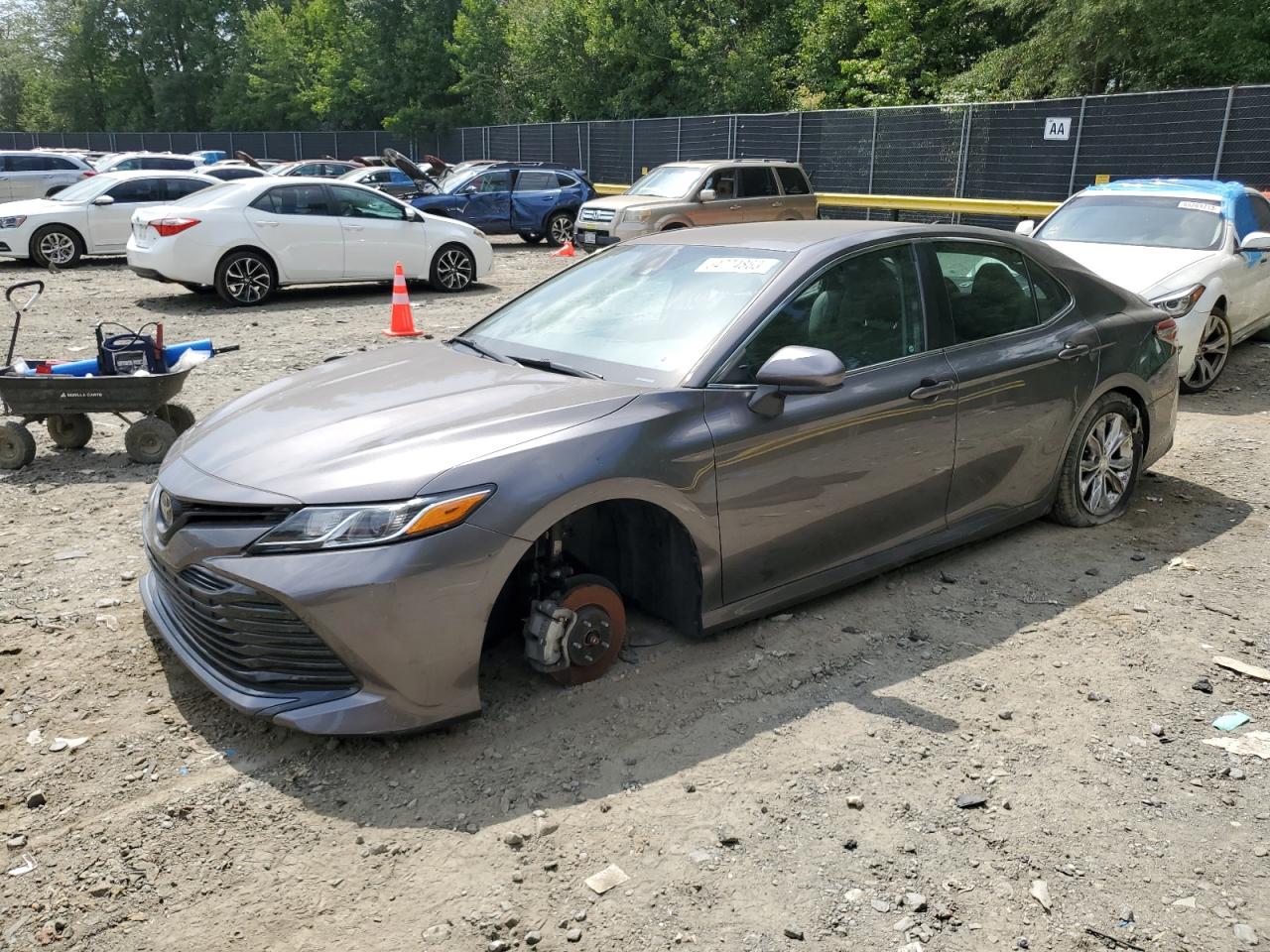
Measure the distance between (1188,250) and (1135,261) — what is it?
0.57m

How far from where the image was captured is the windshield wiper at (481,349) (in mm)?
4393

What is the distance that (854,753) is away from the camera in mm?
3490

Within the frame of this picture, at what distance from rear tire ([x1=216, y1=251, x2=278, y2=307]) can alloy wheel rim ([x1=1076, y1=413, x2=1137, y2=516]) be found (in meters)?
10.8

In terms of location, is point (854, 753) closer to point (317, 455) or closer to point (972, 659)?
point (972, 659)

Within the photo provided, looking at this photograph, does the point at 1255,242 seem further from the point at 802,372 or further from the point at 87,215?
the point at 87,215

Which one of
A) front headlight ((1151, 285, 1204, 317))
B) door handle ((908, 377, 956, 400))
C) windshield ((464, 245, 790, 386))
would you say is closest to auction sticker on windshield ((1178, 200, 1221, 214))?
front headlight ((1151, 285, 1204, 317))

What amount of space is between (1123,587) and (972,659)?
118 centimetres

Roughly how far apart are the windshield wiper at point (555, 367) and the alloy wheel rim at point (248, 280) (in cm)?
989

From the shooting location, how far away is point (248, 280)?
515 inches

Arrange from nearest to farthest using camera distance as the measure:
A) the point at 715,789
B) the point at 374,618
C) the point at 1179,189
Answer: the point at 374,618
the point at 715,789
the point at 1179,189

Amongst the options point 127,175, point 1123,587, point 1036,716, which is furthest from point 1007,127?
point 1036,716

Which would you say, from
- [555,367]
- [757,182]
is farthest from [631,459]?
[757,182]

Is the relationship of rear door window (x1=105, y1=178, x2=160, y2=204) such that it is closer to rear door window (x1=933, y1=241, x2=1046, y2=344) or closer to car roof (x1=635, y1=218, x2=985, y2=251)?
car roof (x1=635, y1=218, x2=985, y2=251)

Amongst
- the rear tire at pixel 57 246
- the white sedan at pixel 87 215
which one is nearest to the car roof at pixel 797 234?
the white sedan at pixel 87 215
